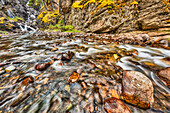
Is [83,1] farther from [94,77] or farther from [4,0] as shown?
[4,0]

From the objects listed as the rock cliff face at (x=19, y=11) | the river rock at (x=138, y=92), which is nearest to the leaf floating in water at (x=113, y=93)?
the river rock at (x=138, y=92)

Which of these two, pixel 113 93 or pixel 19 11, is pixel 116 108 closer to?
pixel 113 93

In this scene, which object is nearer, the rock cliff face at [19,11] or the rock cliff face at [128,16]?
the rock cliff face at [128,16]

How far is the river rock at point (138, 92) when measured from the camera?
952mm

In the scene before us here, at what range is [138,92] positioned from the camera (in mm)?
1021

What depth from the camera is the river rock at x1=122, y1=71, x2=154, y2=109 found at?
95 centimetres

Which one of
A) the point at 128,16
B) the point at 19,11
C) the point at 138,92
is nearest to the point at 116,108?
the point at 138,92

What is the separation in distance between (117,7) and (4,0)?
183 feet

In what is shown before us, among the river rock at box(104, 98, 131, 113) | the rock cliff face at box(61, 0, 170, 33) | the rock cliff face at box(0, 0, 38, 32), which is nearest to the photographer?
the river rock at box(104, 98, 131, 113)

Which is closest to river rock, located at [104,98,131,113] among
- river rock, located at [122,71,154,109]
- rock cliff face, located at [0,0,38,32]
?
river rock, located at [122,71,154,109]

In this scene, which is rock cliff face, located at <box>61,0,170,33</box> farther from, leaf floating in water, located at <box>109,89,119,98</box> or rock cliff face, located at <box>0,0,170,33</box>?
leaf floating in water, located at <box>109,89,119,98</box>

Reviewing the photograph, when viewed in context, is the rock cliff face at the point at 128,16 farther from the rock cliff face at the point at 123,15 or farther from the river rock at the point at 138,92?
the river rock at the point at 138,92

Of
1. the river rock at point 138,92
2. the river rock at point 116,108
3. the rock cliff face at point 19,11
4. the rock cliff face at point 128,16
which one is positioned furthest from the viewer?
the rock cliff face at point 19,11

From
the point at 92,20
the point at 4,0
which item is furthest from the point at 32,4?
the point at 92,20
